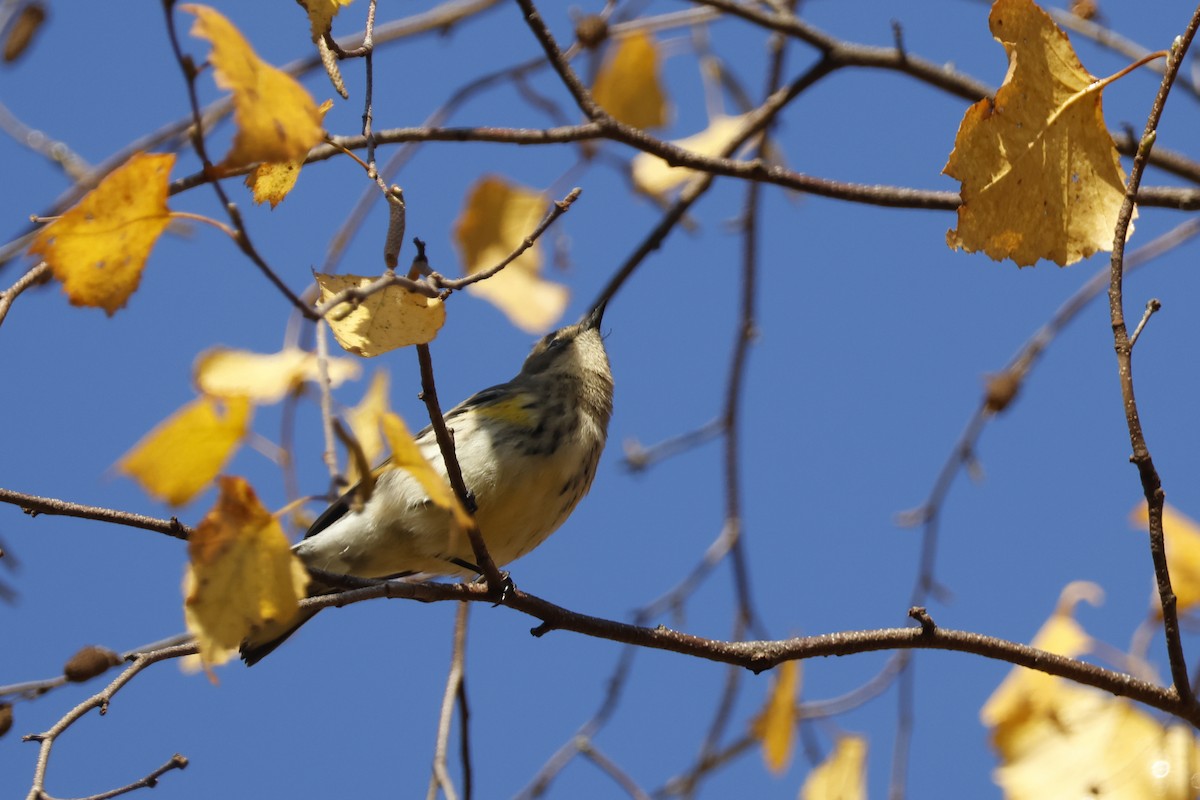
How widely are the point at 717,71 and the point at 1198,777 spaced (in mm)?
3715

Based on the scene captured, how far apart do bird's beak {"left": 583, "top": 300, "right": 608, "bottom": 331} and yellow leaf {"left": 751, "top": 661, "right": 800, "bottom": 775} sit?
184 centimetres

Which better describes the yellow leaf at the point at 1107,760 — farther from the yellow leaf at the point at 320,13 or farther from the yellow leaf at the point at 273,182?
the yellow leaf at the point at 320,13

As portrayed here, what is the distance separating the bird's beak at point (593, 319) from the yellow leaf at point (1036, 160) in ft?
9.50

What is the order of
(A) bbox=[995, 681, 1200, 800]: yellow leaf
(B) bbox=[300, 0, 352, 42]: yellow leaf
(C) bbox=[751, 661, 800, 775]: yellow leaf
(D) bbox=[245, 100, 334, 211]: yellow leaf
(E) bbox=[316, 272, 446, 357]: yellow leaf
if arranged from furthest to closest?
1. (C) bbox=[751, 661, 800, 775]: yellow leaf
2. (A) bbox=[995, 681, 1200, 800]: yellow leaf
3. (D) bbox=[245, 100, 334, 211]: yellow leaf
4. (B) bbox=[300, 0, 352, 42]: yellow leaf
5. (E) bbox=[316, 272, 446, 357]: yellow leaf

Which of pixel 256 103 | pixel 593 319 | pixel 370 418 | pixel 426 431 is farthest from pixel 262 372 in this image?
pixel 593 319

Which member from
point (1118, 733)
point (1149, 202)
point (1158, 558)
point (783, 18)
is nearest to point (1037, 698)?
point (1118, 733)

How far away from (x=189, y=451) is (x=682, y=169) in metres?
2.66

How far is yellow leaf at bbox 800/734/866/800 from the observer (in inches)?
144

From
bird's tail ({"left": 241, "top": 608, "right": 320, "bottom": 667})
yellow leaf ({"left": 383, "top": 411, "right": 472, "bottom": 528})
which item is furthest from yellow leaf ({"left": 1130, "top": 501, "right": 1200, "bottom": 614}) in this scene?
bird's tail ({"left": 241, "top": 608, "right": 320, "bottom": 667})

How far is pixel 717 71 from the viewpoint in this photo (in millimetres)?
5625

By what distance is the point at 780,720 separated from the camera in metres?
3.88

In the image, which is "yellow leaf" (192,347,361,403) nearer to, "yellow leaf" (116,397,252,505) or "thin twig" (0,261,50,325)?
"thin twig" (0,261,50,325)

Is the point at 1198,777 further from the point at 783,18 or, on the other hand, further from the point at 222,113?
the point at 222,113

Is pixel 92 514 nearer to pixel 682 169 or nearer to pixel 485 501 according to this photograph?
pixel 485 501
